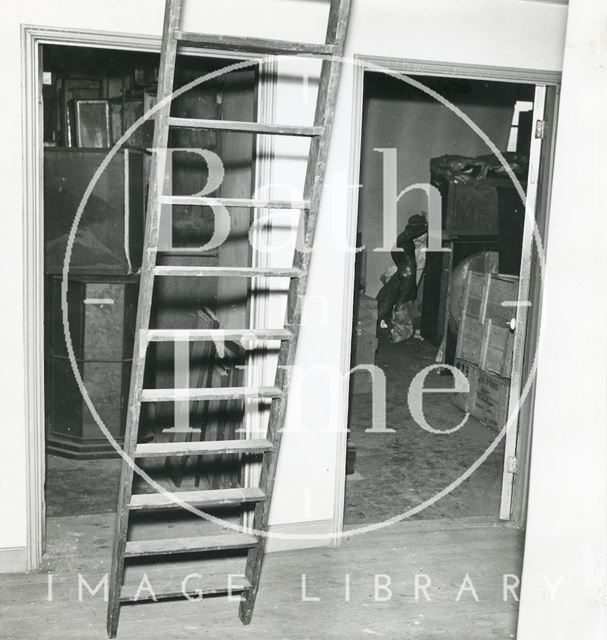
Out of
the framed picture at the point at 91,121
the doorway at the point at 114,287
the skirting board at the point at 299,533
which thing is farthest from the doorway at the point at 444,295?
the framed picture at the point at 91,121

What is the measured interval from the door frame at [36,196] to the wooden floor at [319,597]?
0.30 m

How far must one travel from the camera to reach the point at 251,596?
338cm

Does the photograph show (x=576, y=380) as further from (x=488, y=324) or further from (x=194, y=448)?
(x=488, y=324)

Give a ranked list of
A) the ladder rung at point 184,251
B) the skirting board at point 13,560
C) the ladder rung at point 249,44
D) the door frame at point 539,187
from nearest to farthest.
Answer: the ladder rung at point 249,44, the skirting board at point 13,560, the door frame at point 539,187, the ladder rung at point 184,251

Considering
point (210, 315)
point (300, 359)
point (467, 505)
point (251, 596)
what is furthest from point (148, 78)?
point (251, 596)

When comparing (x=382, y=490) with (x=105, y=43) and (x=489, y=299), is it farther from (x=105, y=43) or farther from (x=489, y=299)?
(x=105, y=43)

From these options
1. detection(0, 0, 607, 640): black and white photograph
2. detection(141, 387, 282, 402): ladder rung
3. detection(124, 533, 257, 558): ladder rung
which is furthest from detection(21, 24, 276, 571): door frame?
detection(141, 387, 282, 402): ladder rung

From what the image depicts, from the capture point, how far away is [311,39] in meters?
3.71

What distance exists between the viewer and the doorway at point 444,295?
482cm

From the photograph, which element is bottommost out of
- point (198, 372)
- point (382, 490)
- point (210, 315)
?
point (382, 490)

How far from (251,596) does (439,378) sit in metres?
4.91

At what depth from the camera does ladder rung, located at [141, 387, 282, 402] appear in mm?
2961

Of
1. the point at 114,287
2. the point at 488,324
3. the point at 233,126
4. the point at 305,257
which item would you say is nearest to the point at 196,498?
the point at 305,257

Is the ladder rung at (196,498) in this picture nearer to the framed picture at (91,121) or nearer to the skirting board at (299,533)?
the skirting board at (299,533)
